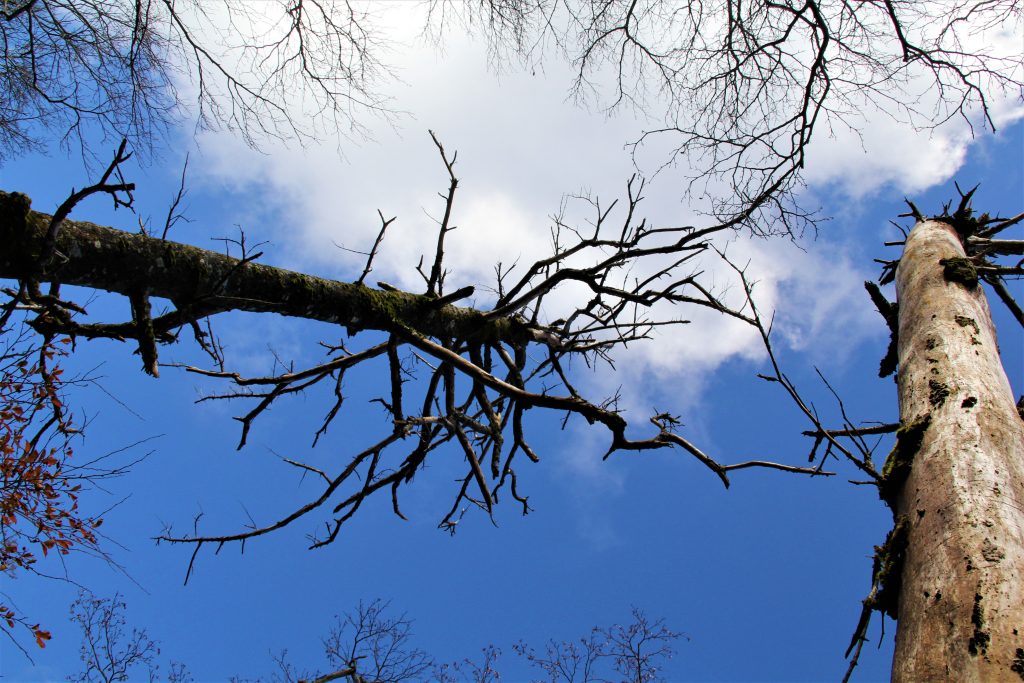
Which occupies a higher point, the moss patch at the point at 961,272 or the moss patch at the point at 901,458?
the moss patch at the point at 961,272

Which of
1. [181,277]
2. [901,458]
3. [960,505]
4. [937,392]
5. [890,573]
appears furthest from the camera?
[181,277]

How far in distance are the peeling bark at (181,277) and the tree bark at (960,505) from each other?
2.36 m

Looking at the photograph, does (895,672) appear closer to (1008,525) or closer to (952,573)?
(952,573)

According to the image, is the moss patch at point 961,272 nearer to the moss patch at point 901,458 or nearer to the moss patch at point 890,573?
the moss patch at point 901,458

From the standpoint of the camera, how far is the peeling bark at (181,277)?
237 cm

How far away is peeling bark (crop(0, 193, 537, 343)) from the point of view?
2367mm

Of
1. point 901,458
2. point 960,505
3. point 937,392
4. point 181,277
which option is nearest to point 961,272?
point 937,392

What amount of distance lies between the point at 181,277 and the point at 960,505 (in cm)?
292

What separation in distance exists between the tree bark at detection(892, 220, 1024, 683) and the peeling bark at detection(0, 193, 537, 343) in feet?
7.74

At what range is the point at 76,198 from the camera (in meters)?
2.02

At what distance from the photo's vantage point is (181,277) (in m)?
2.66

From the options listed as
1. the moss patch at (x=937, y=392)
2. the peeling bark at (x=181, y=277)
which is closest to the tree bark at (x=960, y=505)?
the moss patch at (x=937, y=392)

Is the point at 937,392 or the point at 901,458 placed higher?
the point at 937,392

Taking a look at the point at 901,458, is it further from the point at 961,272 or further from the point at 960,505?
the point at 961,272
